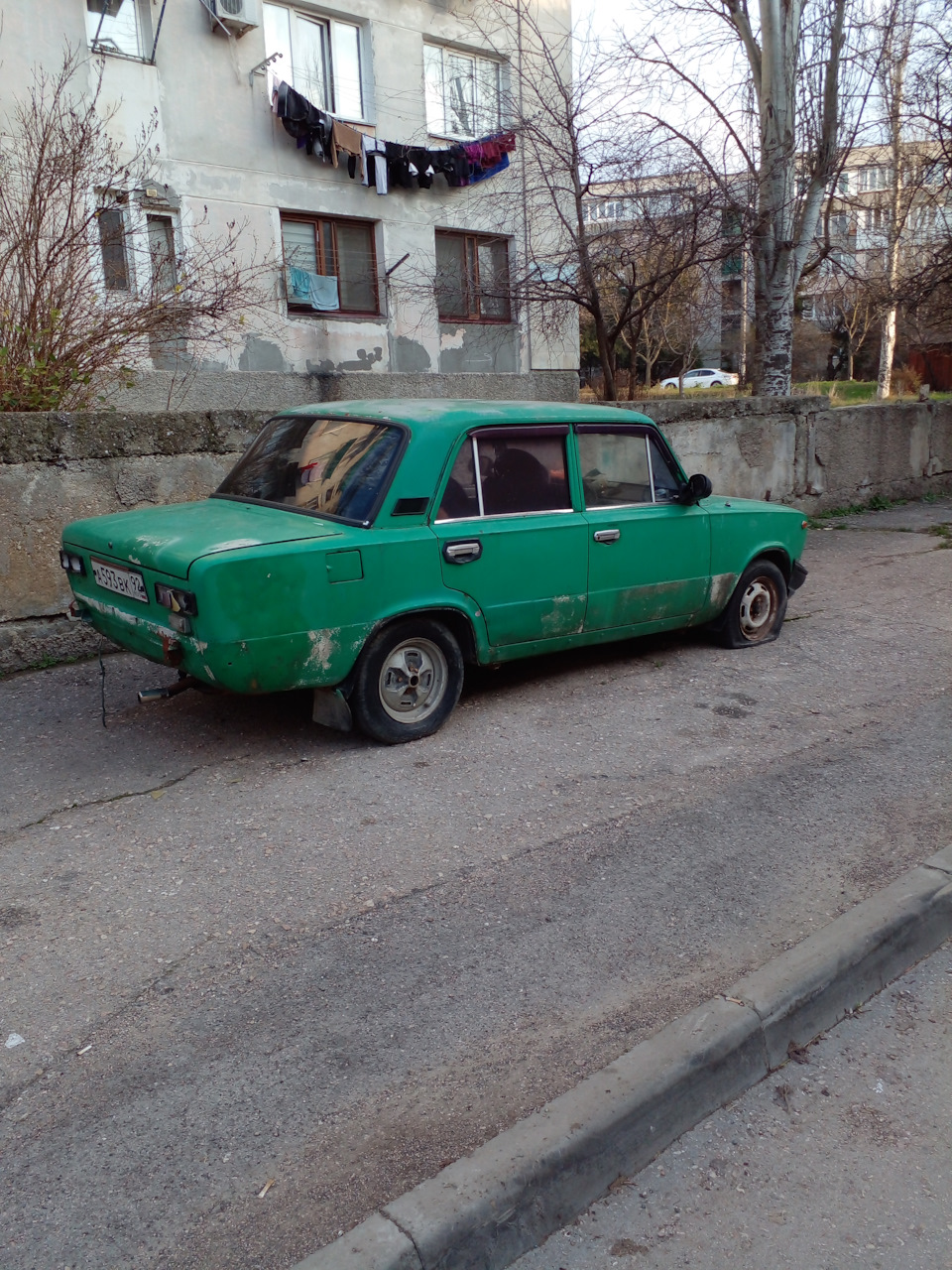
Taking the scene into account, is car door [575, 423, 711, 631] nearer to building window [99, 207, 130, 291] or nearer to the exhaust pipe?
the exhaust pipe

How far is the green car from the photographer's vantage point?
4.58 metres

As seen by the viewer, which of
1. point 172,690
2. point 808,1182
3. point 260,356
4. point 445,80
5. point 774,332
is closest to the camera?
point 808,1182

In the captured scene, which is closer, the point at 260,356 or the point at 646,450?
the point at 646,450

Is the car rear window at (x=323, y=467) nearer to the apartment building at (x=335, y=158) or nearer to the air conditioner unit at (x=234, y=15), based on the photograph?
the apartment building at (x=335, y=158)

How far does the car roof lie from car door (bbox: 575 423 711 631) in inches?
5.2

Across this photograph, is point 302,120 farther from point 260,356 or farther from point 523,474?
point 523,474

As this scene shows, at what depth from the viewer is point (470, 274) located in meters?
18.0

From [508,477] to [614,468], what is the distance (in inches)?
33.1

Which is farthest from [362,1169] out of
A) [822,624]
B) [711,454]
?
[711,454]

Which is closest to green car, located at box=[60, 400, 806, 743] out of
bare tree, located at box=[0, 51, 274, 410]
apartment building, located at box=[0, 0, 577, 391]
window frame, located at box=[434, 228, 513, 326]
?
bare tree, located at box=[0, 51, 274, 410]

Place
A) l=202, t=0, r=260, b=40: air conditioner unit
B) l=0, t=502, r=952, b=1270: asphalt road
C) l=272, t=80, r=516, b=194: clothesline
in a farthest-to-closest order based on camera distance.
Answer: l=272, t=80, r=516, b=194: clothesline, l=202, t=0, r=260, b=40: air conditioner unit, l=0, t=502, r=952, b=1270: asphalt road

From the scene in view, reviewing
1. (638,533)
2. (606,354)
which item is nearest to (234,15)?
(606,354)

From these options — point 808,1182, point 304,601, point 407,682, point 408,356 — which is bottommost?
point 808,1182

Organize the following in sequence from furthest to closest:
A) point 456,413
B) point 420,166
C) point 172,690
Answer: point 420,166, point 456,413, point 172,690
